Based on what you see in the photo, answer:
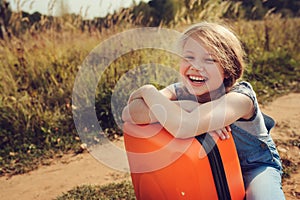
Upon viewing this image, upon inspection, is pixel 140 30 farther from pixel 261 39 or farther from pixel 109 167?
pixel 109 167

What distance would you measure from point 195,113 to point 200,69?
0.83 feet

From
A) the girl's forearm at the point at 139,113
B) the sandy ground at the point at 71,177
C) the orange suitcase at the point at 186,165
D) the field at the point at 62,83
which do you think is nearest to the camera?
the orange suitcase at the point at 186,165

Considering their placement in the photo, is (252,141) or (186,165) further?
(252,141)

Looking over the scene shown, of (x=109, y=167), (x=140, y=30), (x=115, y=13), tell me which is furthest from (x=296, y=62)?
(x=109, y=167)

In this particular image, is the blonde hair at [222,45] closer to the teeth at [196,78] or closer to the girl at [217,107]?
the girl at [217,107]

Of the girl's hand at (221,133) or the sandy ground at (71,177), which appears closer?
the girl's hand at (221,133)

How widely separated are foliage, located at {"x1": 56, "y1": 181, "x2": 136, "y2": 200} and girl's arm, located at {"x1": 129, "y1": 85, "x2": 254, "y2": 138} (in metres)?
1.12

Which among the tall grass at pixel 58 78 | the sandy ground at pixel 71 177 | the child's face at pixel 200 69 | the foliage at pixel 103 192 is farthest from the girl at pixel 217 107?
the tall grass at pixel 58 78

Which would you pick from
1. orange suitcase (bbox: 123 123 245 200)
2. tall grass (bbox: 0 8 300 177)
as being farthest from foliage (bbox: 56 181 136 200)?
orange suitcase (bbox: 123 123 245 200)

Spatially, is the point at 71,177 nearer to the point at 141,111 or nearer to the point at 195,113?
the point at 141,111

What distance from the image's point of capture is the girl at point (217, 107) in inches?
68.6

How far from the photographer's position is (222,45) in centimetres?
190

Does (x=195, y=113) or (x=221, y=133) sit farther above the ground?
(x=195, y=113)

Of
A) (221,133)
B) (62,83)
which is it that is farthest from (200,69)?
(62,83)
